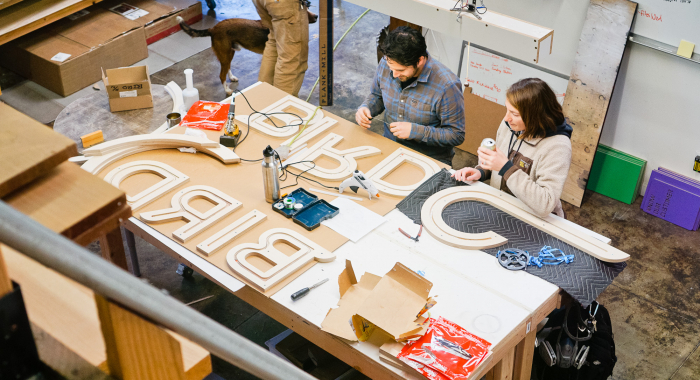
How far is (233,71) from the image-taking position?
23.3ft

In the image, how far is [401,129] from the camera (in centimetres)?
398

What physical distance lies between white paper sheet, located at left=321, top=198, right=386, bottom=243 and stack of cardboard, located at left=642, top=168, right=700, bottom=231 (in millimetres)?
2758

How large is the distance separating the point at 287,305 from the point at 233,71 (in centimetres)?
459

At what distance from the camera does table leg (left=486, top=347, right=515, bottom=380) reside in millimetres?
3076

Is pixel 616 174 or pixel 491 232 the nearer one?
pixel 491 232

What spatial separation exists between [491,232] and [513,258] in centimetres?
20

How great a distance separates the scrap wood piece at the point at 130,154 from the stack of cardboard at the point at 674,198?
10.9ft

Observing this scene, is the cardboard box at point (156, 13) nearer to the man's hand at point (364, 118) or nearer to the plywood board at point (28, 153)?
the man's hand at point (364, 118)

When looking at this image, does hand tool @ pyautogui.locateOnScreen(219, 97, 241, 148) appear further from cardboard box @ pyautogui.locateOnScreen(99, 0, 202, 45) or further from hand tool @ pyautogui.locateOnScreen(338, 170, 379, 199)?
cardboard box @ pyautogui.locateOnScreen(99, 0, 202, 45)

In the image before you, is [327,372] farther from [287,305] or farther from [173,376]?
[173,376]

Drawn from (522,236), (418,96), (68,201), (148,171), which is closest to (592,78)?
(418,96)

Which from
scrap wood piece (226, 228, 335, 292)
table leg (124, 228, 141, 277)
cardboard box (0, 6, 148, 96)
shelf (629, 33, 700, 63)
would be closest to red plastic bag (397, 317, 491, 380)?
scrap wood piece (226, 228, 335, 292)

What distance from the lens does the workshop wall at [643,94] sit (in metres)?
4.74

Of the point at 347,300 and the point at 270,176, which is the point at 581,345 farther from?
the point at 270,176
